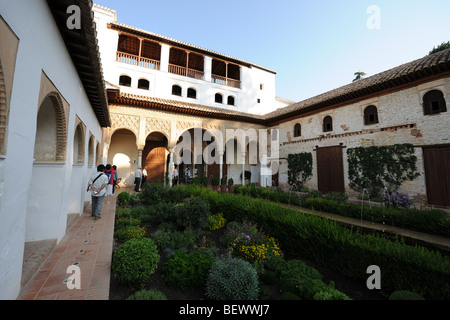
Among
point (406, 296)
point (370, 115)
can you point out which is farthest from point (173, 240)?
point (370, 115)

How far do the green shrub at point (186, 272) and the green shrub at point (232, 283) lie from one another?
0.17m

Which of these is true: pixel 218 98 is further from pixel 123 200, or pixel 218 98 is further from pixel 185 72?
pixel 123 200

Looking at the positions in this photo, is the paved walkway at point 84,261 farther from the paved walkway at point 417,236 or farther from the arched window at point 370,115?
the arched window at point 370,115

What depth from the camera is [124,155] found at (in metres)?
13.9

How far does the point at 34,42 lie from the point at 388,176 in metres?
12.5

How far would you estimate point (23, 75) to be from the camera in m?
2.29

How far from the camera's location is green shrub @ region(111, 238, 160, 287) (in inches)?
107

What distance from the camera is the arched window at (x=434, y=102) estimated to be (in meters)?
7.98

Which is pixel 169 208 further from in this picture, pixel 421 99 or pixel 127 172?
pixel 421 99

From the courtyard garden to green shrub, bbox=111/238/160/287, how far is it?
0.01 metres

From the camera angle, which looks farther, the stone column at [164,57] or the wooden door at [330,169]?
the stone column at [164,57]

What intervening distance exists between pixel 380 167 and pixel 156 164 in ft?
46.1
